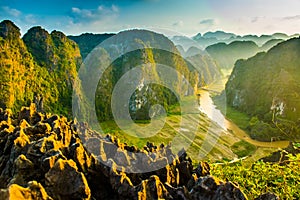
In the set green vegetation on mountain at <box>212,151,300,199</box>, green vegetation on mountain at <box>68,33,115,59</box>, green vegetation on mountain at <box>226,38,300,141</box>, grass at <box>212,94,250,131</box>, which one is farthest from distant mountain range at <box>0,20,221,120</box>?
green vegetation on mountain at <box>212,151,300,199</box>

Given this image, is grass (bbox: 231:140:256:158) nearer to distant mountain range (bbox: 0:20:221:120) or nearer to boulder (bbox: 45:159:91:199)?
distant mountain range (bbox: 0:20:221:120)

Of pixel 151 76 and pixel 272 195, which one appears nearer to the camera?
pixel 272 195

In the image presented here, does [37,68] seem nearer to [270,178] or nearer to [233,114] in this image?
[233,114]

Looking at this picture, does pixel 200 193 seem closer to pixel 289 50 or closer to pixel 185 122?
pixel 185 122

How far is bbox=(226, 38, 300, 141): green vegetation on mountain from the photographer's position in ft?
275

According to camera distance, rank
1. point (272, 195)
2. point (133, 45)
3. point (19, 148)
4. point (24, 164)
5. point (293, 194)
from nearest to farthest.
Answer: point (272, 195), point (24, 164), point (19, 148), point (293, 194), point (133, 45)

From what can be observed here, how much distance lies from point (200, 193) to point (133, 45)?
125 meters

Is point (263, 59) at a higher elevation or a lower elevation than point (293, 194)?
higher

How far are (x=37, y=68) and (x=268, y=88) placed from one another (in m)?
82.4

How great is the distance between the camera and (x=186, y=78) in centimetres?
14738

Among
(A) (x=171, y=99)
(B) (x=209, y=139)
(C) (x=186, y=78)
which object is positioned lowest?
(B) (x=209, y=139)

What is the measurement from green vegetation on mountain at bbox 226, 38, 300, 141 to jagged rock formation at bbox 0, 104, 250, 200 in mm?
67932

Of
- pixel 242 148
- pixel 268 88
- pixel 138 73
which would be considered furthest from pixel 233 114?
pixel 242 148

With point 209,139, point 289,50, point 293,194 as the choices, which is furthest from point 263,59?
point 293,194
